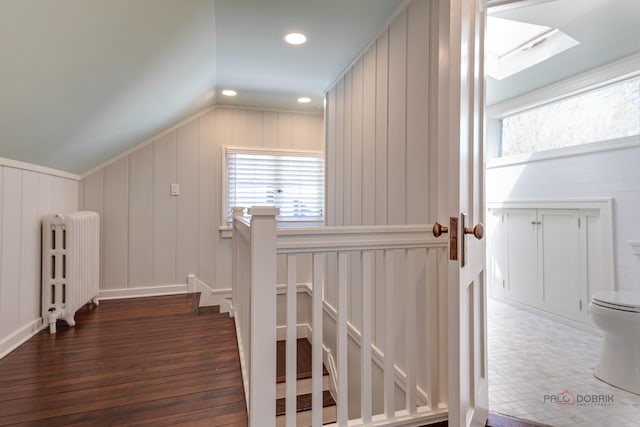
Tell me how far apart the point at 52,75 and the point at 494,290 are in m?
4.23

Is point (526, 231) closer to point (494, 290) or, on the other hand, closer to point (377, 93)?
point (494, 290)

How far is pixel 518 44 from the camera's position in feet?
8.90

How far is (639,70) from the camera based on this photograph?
2.58 meters

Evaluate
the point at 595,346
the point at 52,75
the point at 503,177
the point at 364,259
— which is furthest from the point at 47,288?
the point at 503,177

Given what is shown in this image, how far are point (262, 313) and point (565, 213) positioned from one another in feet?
10.0

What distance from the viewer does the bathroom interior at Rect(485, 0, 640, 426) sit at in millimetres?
1932

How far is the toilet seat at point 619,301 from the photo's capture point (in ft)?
6.34

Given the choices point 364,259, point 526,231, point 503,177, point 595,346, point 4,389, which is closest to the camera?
point 364,259

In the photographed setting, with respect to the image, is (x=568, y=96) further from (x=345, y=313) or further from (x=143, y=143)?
(x=143, y=143)

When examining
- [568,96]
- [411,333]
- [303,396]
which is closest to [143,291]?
[303,396]

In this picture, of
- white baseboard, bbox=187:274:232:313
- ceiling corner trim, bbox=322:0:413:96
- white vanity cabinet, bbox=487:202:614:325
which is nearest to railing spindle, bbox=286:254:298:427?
ceiling corner trim, bbox=322:0:413:96

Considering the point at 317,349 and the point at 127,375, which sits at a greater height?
the point at 317,349

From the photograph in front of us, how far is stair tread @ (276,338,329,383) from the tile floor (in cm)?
124

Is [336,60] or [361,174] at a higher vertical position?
[336,60]
